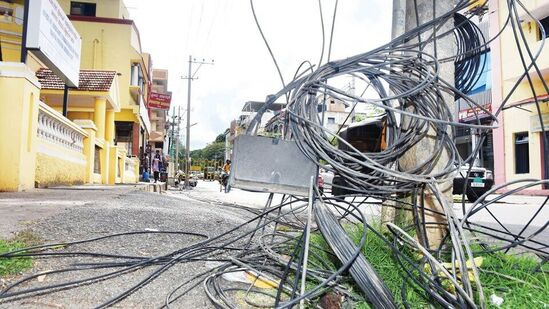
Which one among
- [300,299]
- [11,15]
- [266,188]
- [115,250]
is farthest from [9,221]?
[11,15]

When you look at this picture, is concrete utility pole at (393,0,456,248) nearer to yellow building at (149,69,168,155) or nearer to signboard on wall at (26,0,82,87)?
signboard on wall at (26,0,82,87)

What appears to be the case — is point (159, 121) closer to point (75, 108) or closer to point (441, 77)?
point (75, 108)

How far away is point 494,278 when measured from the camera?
230cm

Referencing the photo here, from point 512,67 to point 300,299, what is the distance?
18272mm

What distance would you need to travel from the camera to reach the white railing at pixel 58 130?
7328mm

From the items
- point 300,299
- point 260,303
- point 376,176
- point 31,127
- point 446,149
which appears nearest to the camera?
point 300,299

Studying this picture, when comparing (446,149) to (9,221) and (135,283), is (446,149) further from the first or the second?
(9,221)

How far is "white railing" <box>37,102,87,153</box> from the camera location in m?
7.33

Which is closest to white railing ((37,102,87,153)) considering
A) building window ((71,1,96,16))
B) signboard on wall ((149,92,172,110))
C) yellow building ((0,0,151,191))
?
yellow building ((0,0,151,191))

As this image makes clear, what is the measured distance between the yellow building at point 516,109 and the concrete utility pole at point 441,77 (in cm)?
1459

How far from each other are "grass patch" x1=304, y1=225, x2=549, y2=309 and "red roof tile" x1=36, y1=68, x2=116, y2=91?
38.2ft

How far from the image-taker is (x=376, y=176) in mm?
2564

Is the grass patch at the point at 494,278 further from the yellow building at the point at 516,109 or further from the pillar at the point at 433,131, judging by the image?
the yellow building at the point at 516,109

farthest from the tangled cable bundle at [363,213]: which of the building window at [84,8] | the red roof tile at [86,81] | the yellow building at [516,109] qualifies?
the building window at [84,8]
